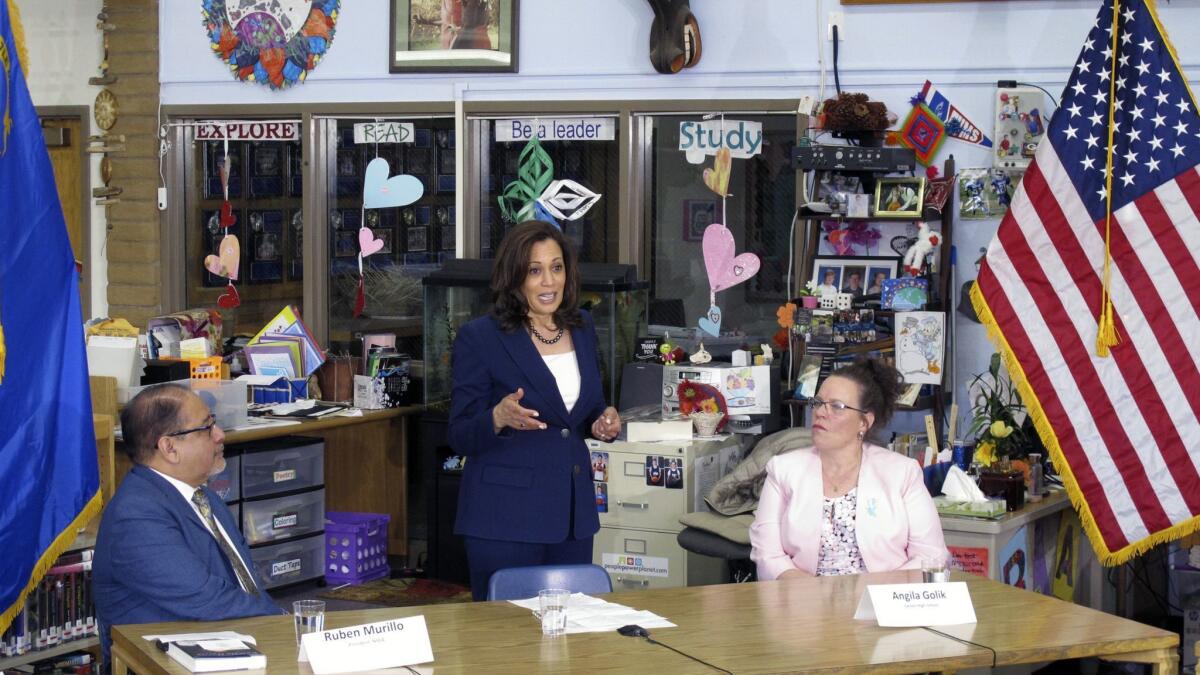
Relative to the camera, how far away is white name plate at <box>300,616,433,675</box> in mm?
3107

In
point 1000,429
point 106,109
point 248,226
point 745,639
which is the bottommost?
point 745,639

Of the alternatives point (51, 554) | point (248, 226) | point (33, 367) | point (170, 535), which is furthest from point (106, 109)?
point (170, 535)

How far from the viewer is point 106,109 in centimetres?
768

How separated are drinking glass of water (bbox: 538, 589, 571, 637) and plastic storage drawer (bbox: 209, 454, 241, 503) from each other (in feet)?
10.9

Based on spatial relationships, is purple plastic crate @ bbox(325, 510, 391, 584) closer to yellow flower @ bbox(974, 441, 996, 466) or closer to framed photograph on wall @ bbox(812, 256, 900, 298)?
framed photograph on wall @ bbox(812, 256, 900, 298)

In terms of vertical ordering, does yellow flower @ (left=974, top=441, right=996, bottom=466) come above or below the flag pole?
below

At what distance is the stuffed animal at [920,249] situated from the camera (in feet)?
20.2

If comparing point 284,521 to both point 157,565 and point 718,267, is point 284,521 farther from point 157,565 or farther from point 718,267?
point 157,565

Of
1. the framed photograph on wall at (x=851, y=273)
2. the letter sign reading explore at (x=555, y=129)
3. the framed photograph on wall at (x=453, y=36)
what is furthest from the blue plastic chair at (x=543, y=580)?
the framed photograph on wall at (x=453, y=36)

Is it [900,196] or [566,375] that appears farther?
[900,196]

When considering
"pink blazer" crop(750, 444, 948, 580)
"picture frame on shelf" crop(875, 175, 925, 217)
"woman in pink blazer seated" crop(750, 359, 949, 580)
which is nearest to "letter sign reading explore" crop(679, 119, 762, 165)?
"picture frame on shelf" crop(875, 175, 925, 217)

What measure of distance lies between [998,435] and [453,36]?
3.10 m

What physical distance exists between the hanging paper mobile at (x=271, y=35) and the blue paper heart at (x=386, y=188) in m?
0.55

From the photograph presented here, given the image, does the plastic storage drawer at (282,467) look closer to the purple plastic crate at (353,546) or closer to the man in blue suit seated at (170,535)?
the purple plastic crate at (353,546)
